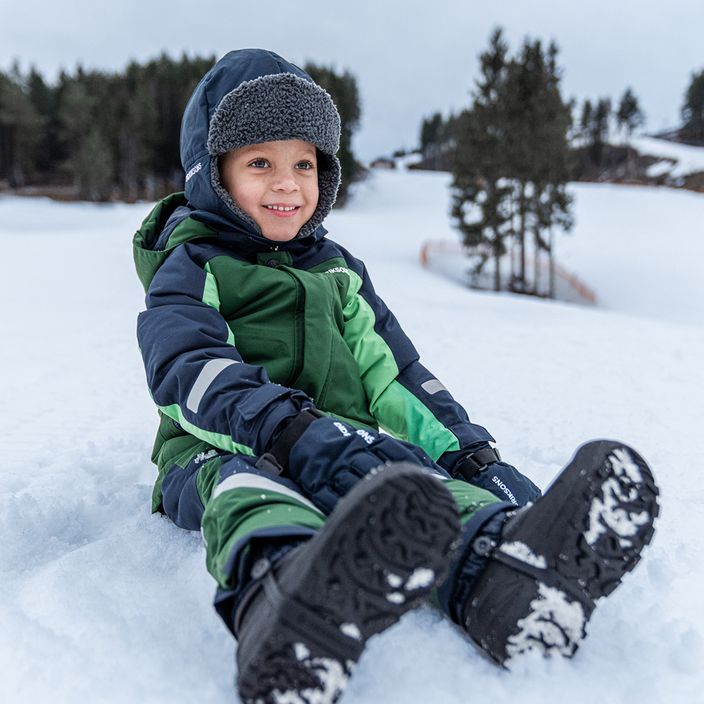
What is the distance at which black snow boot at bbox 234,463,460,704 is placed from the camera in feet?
3.48

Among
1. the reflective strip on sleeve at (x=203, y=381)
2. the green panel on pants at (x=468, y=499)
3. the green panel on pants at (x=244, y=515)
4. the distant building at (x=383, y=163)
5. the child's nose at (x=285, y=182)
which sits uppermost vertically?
the child's nose at (x=285, y=182)

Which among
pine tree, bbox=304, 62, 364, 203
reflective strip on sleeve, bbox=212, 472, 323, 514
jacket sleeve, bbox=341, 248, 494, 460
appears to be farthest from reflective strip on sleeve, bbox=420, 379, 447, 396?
pine tree, bbox=304, 62, 364, 203

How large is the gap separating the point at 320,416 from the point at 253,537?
41 cm

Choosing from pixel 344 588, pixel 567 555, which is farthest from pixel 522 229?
pixel 344 588

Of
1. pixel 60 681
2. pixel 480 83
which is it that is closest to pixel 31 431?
pixel 60 681

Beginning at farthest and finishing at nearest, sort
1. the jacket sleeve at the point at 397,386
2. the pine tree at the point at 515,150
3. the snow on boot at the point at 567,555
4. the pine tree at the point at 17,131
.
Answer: the pine tree at the point at 17,131
the pine tree at the point at 515,150
the jacket sleeve at the point at 397,386
the snow on boot at the point at 567,555

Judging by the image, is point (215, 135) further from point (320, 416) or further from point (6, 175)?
point (6, 175)

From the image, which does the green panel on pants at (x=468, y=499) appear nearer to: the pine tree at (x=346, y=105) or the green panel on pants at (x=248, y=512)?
the green panel on pants at (x=248, y=512)

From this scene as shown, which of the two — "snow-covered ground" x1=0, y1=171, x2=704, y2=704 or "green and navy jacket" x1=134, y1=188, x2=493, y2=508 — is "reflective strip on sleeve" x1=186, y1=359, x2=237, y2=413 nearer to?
"green and navy jacket" x1=134, y1=188, x2=493, y2=508

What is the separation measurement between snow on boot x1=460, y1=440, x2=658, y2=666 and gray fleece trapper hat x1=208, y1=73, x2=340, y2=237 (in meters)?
A: 1.30

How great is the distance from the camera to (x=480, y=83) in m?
20.4

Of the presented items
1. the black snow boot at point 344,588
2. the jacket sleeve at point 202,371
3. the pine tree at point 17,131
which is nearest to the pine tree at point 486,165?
the jacket sleeve at point 202,371

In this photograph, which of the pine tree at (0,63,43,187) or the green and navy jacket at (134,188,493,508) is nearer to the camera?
the green and navy jacket at (134,188,493,508)

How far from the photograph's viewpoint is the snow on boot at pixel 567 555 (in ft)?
4.11
